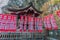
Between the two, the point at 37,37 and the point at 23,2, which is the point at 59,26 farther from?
the point at 23,2

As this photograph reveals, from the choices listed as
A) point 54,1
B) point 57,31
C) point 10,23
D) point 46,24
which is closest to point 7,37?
point 10,23

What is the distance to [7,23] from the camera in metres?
3.49

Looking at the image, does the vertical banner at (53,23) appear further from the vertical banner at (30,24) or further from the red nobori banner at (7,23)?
the red nobori banner at (7,23)

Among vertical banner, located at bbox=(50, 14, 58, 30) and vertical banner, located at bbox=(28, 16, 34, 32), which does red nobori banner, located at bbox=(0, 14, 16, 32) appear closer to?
vertical banner, located at bbox=(28, 16, 34, 32)

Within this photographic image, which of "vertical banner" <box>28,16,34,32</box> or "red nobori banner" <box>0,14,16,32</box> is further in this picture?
"vertical banner" <box>28,16,34,32</box>

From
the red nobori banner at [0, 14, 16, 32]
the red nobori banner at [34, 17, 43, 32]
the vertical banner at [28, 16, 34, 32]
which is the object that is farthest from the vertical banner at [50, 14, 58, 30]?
the red nobori banner at [0, 14, 16, 32]

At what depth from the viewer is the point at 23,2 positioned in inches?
158

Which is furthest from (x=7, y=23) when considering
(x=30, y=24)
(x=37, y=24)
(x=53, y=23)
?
(x=53, y=23)

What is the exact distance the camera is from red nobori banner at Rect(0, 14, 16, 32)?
11.3 feet

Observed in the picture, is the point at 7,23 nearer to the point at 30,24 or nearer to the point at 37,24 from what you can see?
the point at 30,24

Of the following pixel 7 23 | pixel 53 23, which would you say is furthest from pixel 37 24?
pixel 7 23

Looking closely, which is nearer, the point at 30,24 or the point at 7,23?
the point at 7,23

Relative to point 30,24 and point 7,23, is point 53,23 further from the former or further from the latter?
point 7,23

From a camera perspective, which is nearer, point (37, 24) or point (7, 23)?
point (7, 23)
